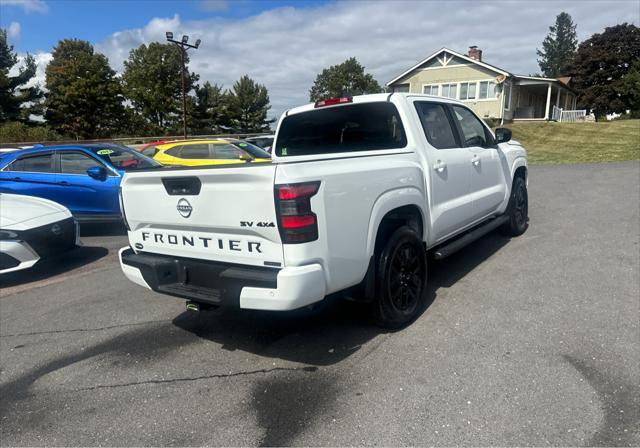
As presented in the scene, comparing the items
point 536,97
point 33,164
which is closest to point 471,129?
point 33,164

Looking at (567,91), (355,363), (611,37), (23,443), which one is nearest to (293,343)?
(355,363)

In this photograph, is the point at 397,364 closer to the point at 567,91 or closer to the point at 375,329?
the point at 375,329

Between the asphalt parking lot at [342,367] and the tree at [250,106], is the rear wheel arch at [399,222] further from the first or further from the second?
the tree at [250,106]

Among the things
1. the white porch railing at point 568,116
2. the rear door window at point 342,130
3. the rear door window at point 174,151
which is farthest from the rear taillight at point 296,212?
the white porch railing at point 568,116

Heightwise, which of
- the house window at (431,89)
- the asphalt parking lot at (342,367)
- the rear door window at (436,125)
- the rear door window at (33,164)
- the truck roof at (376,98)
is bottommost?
the asphalt parking lot at (342,367)

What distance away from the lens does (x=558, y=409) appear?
106 inches

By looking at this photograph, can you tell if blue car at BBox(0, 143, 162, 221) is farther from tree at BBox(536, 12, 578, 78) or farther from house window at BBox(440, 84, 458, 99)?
tree at BBox(536, 12, 578, 78)

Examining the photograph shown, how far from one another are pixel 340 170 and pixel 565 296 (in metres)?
2.77

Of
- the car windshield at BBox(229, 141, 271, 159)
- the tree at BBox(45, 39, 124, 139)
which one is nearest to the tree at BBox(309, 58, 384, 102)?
the tree at BBox(45, 39, 124, 139)

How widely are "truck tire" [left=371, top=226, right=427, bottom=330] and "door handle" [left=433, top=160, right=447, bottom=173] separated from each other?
74 centimetres

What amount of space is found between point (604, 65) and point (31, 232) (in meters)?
61.6

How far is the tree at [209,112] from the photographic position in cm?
5312

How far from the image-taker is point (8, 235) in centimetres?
536

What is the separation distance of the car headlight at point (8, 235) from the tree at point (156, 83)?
1830 inches
